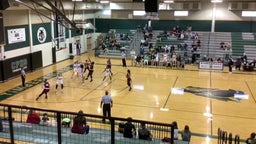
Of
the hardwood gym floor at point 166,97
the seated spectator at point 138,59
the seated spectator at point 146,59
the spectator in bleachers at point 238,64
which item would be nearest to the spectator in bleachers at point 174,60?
the hardwood gym floor at point 166,97

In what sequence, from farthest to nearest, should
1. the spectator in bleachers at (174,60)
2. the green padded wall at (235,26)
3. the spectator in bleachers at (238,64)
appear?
the green padded wall at (235,26)
the spectator in bleachers at (174,60)
the spectator in bleachers at (238,64)

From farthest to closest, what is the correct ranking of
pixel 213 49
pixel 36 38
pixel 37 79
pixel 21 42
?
pixel 213 49, pixel 36 38, pixel 21 42, pixel 37 79

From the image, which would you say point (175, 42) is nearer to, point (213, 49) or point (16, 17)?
point (213, 49)

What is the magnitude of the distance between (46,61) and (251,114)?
1786 centimetres

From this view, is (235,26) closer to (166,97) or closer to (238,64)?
(238,64)

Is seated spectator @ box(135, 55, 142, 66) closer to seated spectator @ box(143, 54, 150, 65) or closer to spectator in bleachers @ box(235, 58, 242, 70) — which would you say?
seated spectator @ box(143, 54, 150, 65)

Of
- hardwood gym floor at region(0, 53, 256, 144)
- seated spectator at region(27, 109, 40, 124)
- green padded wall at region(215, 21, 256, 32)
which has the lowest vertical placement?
hardwood gym floor at region(0, 53, 256, 144)

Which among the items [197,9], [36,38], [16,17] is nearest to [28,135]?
[16,17]

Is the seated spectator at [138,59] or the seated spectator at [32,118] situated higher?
the seated spectator at [138,59]

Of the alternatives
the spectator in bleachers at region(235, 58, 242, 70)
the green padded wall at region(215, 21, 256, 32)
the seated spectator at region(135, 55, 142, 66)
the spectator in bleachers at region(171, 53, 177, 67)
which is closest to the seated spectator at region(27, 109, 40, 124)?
the seated spectator at region(135, 55, 142, 66)

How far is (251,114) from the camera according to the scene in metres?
14.9

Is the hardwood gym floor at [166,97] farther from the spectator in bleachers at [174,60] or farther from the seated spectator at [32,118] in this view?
the seated spectator at [32,118]

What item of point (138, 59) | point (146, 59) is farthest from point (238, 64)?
point (138, 59)

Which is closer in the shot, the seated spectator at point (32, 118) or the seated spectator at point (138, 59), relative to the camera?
the seated spectator at point (32, 118)
